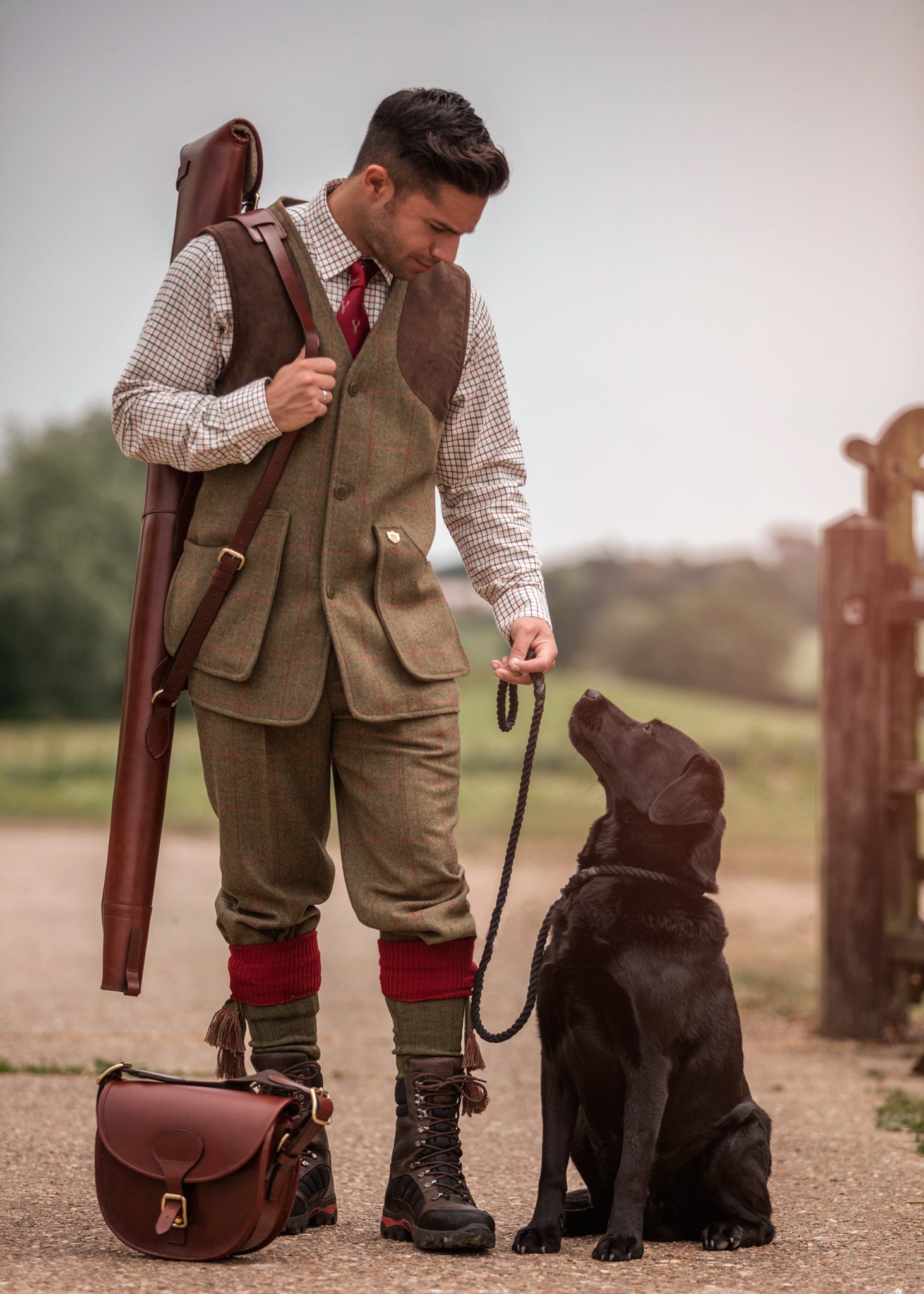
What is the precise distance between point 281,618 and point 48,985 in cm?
376

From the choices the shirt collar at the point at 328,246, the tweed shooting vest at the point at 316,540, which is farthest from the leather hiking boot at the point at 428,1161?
the shirt collar at the point at 328,246

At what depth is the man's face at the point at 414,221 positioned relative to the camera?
2.30 meters

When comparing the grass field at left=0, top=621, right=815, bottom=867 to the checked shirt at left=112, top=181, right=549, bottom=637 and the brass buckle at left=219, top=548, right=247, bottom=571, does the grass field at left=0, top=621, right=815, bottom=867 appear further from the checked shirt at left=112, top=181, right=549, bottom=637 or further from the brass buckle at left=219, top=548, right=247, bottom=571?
the brass buckle at left=219, top=548, right=247, bottom=571

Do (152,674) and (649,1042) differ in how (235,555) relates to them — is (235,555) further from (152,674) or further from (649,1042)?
(649,1042)

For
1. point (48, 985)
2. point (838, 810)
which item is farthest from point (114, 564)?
point (838, 810)

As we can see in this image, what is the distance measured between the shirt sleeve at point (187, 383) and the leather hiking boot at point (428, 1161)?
1142 millimetres

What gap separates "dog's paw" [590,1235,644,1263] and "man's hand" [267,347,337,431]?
4.75 ft

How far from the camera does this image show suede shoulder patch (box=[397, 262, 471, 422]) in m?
2.40

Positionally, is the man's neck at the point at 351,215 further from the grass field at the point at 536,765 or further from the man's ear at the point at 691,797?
the grass field at the point at 536,765

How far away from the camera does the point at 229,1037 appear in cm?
249

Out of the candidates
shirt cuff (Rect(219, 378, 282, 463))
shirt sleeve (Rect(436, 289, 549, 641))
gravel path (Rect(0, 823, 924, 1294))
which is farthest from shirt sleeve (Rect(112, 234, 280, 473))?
gravel path (Rect(0, 823, 924, 1294))

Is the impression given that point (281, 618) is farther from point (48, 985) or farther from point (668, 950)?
point (48, 985)

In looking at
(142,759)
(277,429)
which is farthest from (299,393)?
(142,759)

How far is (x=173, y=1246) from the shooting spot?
2.12m
